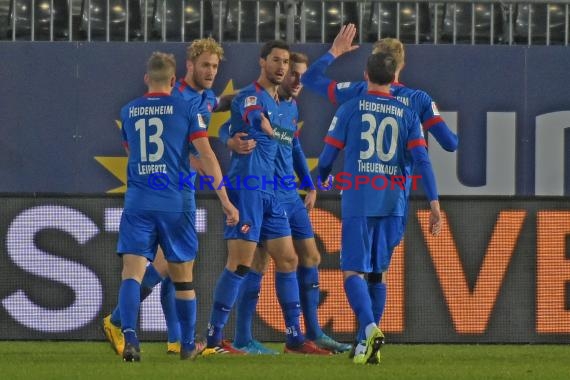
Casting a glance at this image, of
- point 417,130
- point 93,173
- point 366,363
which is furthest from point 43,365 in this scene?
point 93,173

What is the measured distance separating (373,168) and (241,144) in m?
1.09

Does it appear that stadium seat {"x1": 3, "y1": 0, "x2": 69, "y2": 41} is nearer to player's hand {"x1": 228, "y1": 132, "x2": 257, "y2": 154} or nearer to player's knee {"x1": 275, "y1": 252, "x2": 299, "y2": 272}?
player's hand {"x1": 228, "y1": 132, "x2": 257, "y2": 154}

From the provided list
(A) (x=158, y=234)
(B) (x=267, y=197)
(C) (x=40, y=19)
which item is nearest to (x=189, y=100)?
(B) (x=267, y=197)

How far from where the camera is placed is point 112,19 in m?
14.8

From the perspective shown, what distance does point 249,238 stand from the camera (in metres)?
9.68

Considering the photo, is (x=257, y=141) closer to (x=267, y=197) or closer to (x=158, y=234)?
(x=267, y=197)

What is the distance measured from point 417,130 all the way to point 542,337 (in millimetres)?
2254

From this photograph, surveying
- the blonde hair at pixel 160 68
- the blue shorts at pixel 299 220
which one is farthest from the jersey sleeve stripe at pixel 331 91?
the blonde hair at pixel 160 68

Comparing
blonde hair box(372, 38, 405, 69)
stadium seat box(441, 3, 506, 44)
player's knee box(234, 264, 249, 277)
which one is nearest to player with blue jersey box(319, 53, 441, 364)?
blonde hair box(372, 38, 405, 69)

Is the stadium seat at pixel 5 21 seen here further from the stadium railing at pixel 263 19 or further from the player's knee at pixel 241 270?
the player's knee at pixel 241 270

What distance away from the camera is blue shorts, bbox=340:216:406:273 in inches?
355

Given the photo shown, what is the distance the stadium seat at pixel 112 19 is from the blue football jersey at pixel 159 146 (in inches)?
234

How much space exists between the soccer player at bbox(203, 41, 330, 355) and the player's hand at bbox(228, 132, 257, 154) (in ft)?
0.21

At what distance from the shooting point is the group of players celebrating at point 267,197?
880 centimetres
